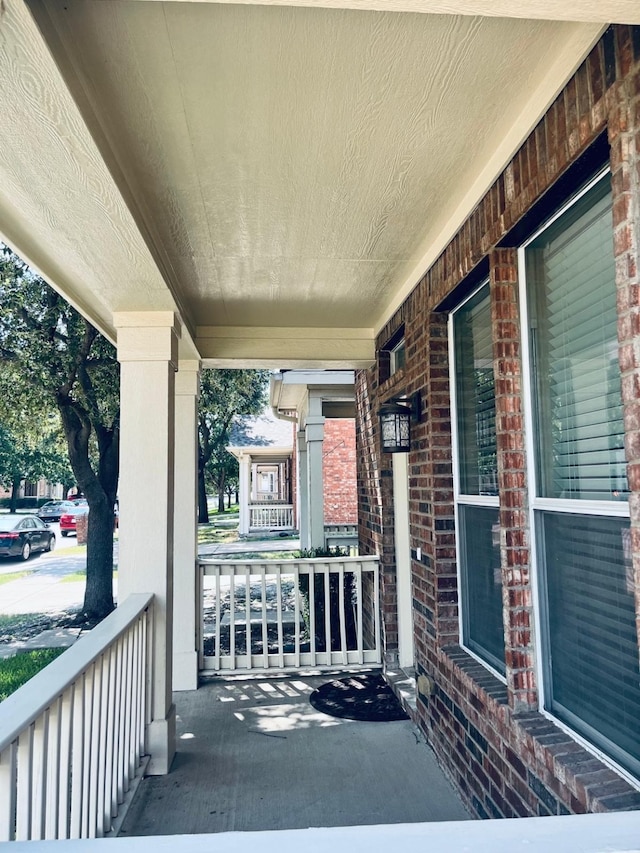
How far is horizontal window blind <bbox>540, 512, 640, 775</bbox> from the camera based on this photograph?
170cm

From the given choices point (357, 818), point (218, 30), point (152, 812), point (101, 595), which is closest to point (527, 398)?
point (218, 30)

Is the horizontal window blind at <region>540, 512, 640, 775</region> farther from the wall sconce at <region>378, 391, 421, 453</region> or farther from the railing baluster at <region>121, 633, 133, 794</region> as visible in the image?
the railing baluster at <region>121, 633, 133, 794</region>

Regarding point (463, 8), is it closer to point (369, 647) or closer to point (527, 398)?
point (527, 398)

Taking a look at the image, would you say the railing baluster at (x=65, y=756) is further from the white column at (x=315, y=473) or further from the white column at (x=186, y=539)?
the white column at (x=315, y=473)

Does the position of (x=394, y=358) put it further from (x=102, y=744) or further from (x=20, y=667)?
(x=20, y=667)

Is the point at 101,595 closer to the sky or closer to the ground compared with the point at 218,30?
closer to the ground

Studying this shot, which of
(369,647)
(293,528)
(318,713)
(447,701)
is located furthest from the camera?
(293,528)

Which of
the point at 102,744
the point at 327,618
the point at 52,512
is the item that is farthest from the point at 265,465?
the point at 102,744

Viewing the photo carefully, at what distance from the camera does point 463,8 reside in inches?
48.6

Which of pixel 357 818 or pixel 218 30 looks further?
pixel 357 818

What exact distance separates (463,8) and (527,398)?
1384 mm

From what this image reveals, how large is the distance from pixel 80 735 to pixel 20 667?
4.80 metres

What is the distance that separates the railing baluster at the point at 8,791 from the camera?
1.36m

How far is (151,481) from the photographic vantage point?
135 inches
